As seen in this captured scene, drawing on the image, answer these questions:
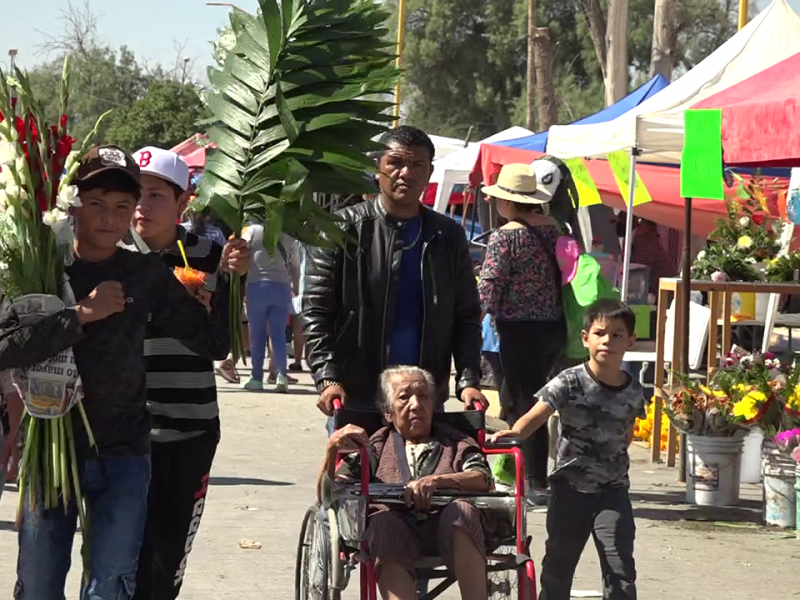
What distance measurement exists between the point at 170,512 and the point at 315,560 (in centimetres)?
62

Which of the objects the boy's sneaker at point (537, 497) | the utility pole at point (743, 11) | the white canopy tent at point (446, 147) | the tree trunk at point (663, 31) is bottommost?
the boy's sneaker at point (537, 497)

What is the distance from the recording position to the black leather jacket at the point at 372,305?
6.03m

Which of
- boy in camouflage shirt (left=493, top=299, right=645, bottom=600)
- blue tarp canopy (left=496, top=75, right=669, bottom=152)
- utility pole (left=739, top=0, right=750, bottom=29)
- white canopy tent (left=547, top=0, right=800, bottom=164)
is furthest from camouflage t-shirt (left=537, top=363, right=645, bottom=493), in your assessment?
utility pole (left=739, top=0, right=750, bottom=29)

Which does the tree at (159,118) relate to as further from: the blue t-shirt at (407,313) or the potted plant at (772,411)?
the blue t-shirt at (407,313)

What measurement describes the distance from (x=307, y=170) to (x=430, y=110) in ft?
206

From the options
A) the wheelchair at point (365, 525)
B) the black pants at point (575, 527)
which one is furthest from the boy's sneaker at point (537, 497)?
the wheelchair at point (365, 525)

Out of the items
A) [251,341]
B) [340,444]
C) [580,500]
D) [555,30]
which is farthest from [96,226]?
[555,30]

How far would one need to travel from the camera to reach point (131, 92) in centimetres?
6744

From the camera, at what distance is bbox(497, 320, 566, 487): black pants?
351 inches

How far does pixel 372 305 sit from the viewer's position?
6051 mm

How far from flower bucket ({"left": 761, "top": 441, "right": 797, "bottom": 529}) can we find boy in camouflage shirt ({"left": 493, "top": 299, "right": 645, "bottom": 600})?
2799 mm

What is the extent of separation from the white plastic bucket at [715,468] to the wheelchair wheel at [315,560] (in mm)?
4123

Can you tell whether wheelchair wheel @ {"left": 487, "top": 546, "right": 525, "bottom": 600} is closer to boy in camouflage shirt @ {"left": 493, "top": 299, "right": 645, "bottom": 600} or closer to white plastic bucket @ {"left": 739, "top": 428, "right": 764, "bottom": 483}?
boy in camouflage shirt @ {"left": 493, "top": 299, "right": 645, "bottom": 600}

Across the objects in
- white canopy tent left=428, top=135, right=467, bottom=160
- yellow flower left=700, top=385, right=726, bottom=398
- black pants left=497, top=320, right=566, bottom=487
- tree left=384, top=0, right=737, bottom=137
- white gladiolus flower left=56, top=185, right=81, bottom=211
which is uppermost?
tree left=384, top=0, right=737, bottom=137
